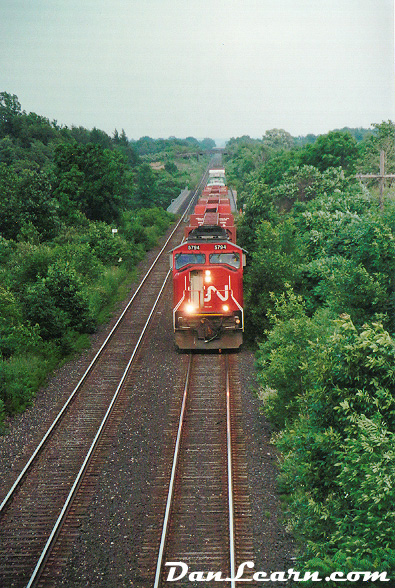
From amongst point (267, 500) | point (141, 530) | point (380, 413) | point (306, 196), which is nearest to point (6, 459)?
point (141, 530)

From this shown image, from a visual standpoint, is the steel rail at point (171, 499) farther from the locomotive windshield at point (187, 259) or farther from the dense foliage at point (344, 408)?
the locomotive windshield at point (187, 259)

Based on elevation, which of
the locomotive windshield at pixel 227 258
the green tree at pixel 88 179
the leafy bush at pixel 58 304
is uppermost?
the green tree at pixel 88 179

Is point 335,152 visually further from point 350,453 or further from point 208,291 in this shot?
point 350,453

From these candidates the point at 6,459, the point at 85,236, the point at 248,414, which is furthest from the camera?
the point at 85,236

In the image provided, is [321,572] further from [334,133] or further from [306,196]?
[334,133]

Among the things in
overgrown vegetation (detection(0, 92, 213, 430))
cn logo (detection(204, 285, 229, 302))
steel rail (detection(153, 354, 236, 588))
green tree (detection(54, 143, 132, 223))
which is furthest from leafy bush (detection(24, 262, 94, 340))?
green tree (detection(54, 143, 132, 223))

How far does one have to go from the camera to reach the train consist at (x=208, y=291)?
63.2 ft

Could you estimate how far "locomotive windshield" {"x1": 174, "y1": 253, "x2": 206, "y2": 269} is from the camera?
63.3 ft

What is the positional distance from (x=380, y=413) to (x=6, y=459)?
9584 millimetres

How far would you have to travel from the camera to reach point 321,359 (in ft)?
29.7

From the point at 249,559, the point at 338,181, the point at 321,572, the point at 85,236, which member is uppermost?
the point at 338,181

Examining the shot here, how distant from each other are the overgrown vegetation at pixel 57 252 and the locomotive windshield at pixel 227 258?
679 centimetres

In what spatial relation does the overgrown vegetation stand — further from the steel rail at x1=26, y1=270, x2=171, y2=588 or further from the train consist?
the train consist

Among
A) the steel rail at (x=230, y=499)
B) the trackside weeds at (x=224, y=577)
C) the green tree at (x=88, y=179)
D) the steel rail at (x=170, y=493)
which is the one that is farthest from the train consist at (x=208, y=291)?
the green tree at (x=88, y=179)
